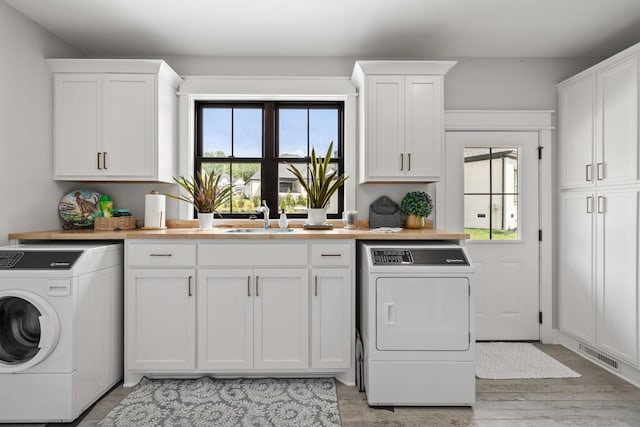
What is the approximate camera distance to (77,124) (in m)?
2.75

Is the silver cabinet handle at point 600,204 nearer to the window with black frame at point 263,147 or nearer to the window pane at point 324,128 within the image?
the window with black frame at point 263,147

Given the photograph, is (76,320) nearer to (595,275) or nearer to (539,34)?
(595,275)

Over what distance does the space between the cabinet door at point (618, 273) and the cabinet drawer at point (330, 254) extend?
194cm

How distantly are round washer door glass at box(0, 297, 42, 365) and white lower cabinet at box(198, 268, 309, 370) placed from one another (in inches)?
36.2

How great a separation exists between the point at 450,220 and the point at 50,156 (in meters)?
3.28

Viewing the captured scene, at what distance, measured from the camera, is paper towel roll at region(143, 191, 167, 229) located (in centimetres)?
289

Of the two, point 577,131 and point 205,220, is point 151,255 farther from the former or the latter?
point 577,131

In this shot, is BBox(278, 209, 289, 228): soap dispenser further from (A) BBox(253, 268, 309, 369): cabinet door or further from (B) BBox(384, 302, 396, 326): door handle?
(B) BBox(384, 302, 396, 326): door handle

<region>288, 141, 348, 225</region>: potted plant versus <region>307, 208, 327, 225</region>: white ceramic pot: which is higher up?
<region>288, 141, 348, 225</region>: potted plant

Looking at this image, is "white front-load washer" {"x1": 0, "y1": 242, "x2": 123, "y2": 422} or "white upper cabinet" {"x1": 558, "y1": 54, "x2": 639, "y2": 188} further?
"white upper cabinet" {"x1": 558, "y1": 54, "x2": 639, "y2": 188}

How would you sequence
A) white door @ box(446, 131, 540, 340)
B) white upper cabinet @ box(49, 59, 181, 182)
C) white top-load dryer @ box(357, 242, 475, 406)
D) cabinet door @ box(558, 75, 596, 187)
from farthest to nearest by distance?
white door @ box(446, 131, 540, 340)
cabinet door @ box(558, 75, 596, 187)
white upper cabinet @ box(49, 59, 181, 182)
white top-load dryer @ box(357, 242, 475, 406)

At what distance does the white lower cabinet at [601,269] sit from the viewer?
8.14 ft

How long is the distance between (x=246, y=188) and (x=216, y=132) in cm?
58

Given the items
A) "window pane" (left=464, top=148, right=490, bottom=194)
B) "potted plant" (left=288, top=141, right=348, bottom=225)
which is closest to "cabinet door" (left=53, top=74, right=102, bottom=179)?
"potted plant" (left=288, top=141, right=348, bottom=225)
